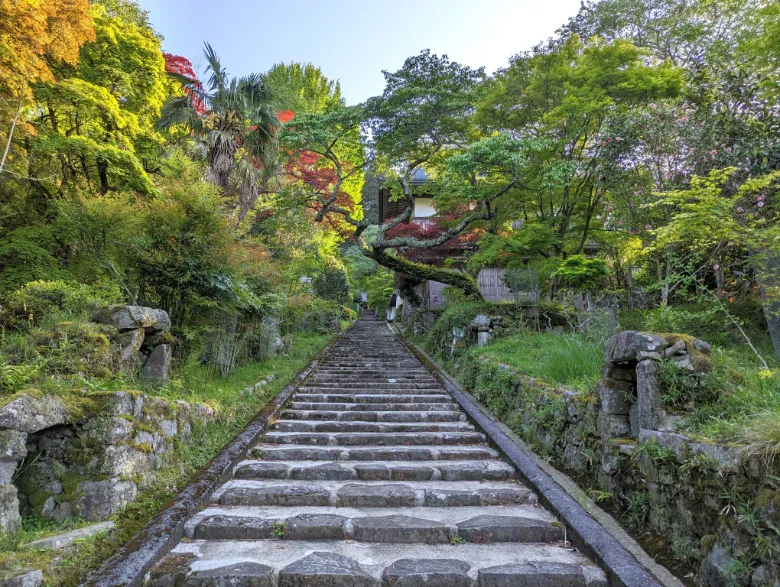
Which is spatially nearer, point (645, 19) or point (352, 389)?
point (352, 389)

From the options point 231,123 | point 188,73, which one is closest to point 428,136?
point 231,123

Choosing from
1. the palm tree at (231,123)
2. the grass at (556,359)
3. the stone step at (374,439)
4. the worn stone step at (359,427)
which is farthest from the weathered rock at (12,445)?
the palm tree at (231,123)

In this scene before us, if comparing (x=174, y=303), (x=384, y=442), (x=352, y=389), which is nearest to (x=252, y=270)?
(x=174, y=303)

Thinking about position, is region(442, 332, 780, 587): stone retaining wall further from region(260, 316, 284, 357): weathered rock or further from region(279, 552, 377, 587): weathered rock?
region(260, 316, 284, 357): weathered rock

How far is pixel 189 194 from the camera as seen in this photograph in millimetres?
5812

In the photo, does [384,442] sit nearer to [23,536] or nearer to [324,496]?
[324,496]

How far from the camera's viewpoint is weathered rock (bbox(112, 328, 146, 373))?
437cm

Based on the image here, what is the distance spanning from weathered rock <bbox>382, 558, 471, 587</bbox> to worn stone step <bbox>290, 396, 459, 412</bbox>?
158 inches

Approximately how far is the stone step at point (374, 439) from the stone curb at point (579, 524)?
1.23ft

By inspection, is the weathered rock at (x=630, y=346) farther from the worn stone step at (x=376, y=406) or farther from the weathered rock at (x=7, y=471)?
the weathered rock at (x=7, y=471)

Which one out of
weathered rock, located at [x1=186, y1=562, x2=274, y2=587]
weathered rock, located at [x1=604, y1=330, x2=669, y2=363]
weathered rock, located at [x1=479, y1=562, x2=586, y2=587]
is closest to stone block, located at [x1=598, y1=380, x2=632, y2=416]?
weathered rock, located at [x1=604, y1=330, x2=669, y2=363]

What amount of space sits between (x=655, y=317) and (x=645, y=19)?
44.7 feet

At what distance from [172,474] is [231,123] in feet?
29.9

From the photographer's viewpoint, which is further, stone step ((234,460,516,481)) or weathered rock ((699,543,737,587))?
stone step ((234,460,516,481))
